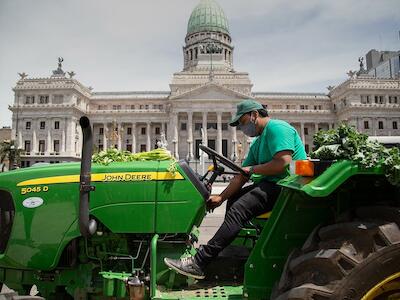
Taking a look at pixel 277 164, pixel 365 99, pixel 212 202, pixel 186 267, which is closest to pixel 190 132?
pixel 365 99

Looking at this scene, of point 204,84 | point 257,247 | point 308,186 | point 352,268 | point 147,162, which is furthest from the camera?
point 204,84

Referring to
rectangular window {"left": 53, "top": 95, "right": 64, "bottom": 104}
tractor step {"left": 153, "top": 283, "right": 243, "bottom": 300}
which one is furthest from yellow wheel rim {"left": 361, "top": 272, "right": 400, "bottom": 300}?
rectangular window {"left": 53, "top": 95, "right": 64, "bottom": 104}

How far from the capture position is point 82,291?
303 centimetres

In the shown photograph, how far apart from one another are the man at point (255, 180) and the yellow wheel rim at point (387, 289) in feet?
3.65

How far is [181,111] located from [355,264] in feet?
220

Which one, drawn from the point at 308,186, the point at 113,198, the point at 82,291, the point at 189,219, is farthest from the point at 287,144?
the point at 82,291

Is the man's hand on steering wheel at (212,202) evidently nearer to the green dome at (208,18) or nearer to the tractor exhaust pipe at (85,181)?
the tractor exhaust pipe at (85,181)

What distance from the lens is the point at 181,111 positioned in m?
68.3

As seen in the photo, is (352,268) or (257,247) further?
(257,247)

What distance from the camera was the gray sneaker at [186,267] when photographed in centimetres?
278

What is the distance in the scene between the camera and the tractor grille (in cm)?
314

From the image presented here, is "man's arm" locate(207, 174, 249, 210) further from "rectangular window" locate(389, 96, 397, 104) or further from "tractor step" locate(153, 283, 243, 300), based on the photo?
"rectangular window" locate(389, 96, 397, 104)

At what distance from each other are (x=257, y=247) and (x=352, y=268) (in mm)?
748

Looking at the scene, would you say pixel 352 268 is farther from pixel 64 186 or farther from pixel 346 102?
pixel 346 102
